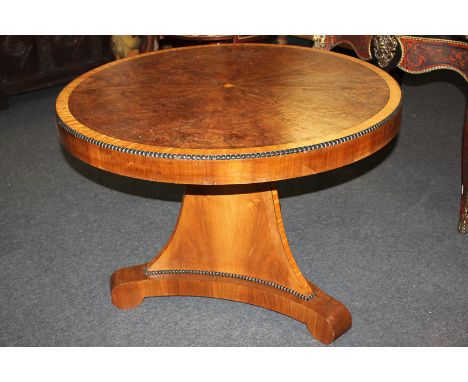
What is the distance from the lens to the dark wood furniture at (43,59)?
3850 millimetres

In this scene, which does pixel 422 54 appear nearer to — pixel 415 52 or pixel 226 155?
pixel 415 52

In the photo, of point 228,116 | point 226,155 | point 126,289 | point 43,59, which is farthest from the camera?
point 43,59

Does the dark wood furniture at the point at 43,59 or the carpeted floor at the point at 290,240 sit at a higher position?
the dark wood furniture at the point at 43,59

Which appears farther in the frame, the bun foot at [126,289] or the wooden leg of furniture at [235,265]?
the bun foot at [126,289]

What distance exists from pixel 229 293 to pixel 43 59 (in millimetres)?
2582

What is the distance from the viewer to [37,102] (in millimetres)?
4051

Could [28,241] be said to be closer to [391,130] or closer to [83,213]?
[83,213]

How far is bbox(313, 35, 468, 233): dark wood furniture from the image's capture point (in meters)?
2.27

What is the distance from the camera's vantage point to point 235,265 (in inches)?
82.0

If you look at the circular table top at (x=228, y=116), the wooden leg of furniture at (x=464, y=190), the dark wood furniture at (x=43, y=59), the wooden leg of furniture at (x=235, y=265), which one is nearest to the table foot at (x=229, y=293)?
the wooden leg of furniture at (x=235, y=265)

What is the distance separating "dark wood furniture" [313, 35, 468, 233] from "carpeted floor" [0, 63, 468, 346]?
337 millimetres

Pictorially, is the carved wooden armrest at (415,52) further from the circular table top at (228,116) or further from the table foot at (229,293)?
the table foot at (229,293)

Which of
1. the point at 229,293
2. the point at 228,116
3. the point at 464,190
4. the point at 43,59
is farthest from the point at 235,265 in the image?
the point at 43,59

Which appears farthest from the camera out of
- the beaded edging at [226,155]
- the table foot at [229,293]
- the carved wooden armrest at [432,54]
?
the carved wooden armrest at [432,54]
